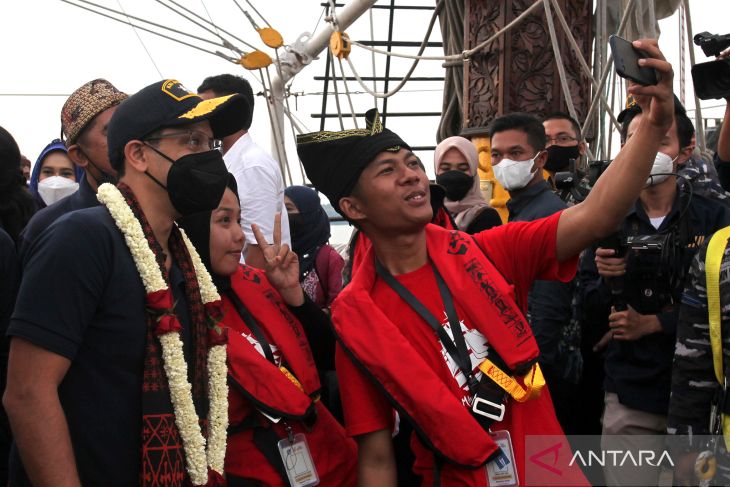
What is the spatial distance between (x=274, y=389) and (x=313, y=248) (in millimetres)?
2273

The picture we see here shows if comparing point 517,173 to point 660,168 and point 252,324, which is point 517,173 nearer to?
point 660,168

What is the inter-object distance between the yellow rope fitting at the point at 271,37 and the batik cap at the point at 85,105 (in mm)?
4414

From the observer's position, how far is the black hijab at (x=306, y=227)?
4668mm

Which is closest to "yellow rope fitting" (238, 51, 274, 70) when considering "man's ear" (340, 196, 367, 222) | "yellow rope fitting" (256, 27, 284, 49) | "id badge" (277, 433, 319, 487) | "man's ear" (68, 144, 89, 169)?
"yellow rope fitting" (256, 27, 284, 49)

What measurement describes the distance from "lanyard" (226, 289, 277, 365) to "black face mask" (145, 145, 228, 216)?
20.4 inches

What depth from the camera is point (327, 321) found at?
2842mm

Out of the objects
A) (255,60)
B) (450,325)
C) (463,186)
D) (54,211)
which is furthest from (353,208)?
(255,60)

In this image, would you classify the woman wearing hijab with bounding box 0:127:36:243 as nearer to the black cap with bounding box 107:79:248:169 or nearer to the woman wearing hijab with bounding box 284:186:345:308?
the black cap with bounding box 107:79:248:169

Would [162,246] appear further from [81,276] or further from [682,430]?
[682,430]

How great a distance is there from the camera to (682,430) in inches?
100

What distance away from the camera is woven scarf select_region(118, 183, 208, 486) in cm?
196

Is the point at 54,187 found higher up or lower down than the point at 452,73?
lower down

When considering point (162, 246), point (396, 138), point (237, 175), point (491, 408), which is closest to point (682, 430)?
point (491, 408)

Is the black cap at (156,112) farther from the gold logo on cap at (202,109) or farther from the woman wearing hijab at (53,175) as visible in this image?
the woman wearing hijab at (53,175)
